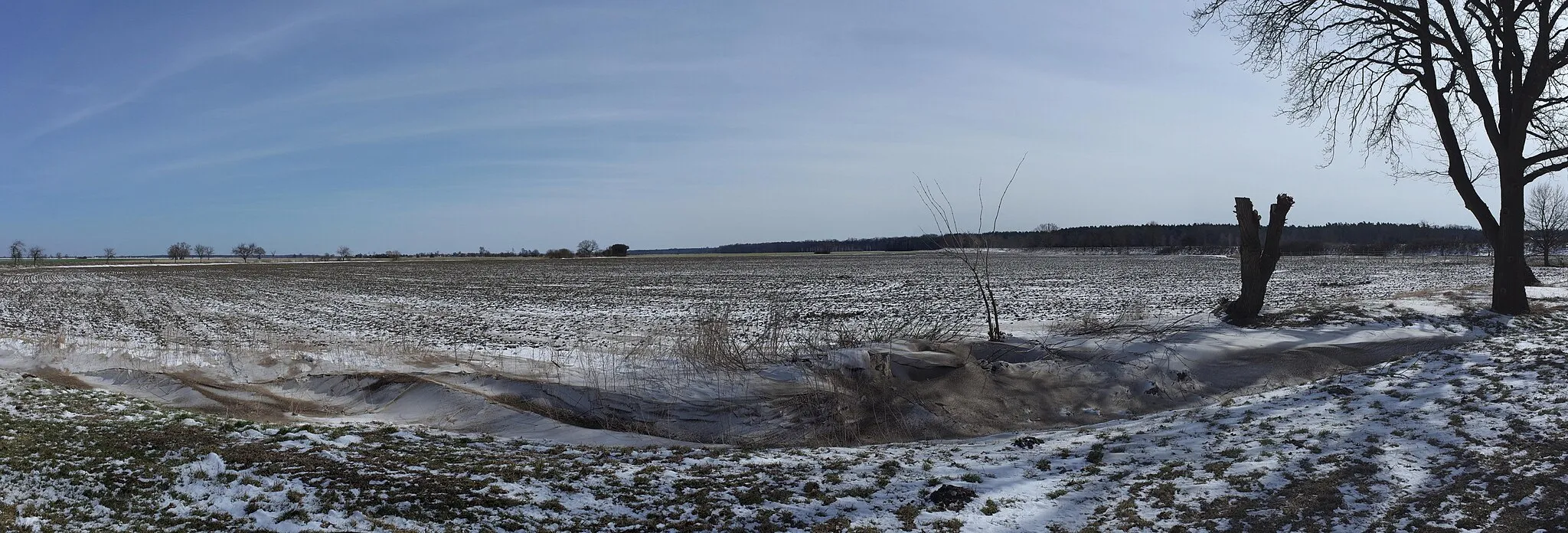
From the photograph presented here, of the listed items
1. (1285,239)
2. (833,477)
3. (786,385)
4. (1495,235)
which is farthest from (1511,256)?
(1285,239)

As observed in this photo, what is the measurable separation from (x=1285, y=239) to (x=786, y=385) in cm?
15551

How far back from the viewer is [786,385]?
32.0ft

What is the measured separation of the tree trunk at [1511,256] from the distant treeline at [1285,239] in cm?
8296

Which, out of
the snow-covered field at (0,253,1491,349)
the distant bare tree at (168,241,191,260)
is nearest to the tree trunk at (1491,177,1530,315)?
the snow-covered field at (0,253,1491,349)

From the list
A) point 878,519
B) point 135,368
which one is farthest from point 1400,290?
point 135,368

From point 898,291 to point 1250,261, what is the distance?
53.8ft

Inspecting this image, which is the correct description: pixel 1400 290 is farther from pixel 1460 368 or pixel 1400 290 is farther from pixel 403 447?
pixel 403 447

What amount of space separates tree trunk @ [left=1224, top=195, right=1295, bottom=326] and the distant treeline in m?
85.0

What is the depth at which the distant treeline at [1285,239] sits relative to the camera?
302 feet

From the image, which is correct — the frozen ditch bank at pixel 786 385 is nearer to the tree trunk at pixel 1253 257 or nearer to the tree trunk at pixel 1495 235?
the tree trunk at pixel 1253 257

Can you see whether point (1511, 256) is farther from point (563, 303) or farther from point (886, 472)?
point (563, 303)

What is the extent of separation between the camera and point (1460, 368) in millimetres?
9094

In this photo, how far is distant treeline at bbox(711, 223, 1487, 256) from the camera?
9194cm

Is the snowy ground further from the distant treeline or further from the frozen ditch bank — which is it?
the distant treeline
